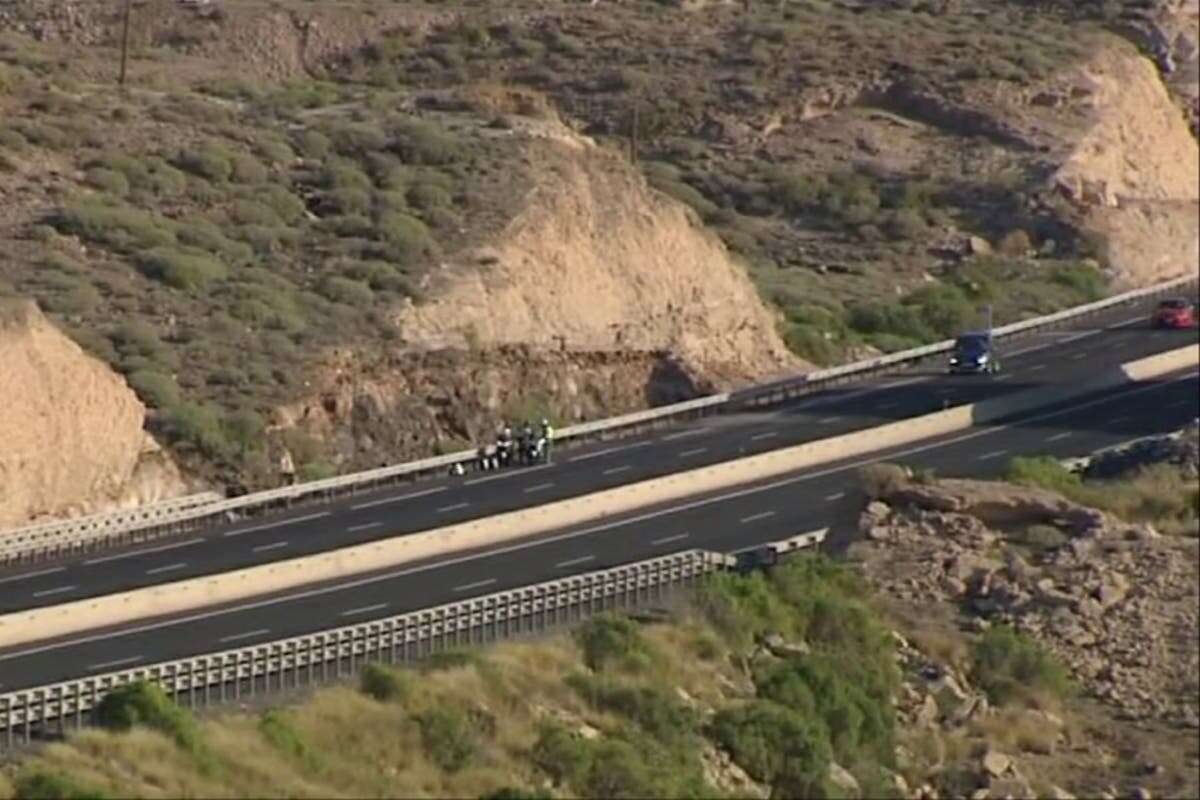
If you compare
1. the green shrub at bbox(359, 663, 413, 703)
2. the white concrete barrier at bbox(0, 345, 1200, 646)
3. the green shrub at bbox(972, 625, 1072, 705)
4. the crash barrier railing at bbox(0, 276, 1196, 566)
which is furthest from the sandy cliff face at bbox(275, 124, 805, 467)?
the green shrub at bbox(359, 663, 413, 703)

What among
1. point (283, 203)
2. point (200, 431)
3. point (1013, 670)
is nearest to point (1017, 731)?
point (1013, 670)

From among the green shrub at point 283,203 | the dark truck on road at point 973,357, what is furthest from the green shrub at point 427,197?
the dark truck on road at point 973,357

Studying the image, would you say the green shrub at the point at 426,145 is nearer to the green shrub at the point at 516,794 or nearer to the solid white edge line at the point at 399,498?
the solid white edge line at the point at 399,498

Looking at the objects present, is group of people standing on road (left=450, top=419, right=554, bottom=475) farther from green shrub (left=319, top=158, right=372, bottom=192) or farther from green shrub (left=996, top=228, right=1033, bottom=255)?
green shrub (left=996, top=228, right=1033, bottom=255)

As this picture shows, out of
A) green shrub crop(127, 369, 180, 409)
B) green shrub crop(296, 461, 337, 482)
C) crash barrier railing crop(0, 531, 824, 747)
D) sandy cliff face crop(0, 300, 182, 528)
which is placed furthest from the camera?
green shrub crop(296, 461, 337, 482)

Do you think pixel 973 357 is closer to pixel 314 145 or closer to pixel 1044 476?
pixel 314 145

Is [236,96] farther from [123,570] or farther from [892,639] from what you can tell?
[892,639]
